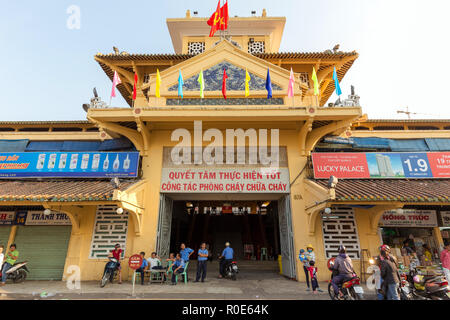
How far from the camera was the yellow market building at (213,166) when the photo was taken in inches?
429

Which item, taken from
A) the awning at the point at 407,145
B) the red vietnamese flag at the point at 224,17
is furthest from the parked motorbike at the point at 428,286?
the red vietnamese flag at the point at 224,17

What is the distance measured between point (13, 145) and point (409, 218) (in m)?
21.2

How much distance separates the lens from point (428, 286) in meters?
6.86

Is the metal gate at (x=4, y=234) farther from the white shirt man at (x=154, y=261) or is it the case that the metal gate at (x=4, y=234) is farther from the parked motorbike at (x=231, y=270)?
the parked motorbike at (x=231, y=270)

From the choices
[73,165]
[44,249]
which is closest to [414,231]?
[73,165]

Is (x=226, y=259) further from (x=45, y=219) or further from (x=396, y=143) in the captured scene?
(x=396, y=143)

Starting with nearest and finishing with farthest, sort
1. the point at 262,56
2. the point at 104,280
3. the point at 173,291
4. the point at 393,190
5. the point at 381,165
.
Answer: the point at 173,291 < the point at 104,280 < the point at 393,190 < the point at 381,165 < the point at 262,56

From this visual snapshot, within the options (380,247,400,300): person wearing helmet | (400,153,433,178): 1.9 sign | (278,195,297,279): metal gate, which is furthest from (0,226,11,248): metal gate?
(400,153,433,178): 1.9 sign

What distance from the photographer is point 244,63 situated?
1265 centimetres

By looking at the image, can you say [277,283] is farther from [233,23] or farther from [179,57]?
[233,23]

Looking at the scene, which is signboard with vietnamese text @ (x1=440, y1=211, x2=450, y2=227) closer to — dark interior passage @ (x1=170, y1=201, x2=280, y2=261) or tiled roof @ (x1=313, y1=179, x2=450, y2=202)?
tiled roof @ (x1=313, y1=179, x2=450, y2=202)

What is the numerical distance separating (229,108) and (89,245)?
29.3 ft

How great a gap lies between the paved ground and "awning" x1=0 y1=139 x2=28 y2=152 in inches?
281
